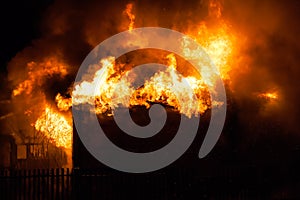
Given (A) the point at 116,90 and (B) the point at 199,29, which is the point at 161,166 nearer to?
(A) the point at 116,90

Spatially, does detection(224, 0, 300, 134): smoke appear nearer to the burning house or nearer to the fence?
the burning house

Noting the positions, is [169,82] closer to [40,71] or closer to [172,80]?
[172,80]

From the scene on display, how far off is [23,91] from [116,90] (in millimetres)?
5941

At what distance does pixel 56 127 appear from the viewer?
2141cm

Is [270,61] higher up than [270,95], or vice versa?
[270,61]

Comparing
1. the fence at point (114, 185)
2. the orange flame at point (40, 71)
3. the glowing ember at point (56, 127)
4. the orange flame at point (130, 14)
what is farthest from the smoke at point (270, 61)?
the orange flame at point (40, 71)

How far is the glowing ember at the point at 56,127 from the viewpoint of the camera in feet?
69.7

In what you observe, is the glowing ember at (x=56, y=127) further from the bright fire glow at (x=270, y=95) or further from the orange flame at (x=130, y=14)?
the bright fire glow at (x=270, y=95)

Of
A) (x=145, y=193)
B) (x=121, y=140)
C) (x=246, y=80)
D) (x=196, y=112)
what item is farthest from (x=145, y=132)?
(x=246, y=80)

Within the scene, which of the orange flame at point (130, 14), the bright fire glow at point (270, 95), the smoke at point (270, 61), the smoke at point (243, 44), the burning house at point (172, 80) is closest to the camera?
the burning house at point (172, 80)

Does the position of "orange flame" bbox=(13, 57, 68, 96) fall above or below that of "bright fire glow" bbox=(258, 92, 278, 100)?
above

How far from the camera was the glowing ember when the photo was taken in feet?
69.7

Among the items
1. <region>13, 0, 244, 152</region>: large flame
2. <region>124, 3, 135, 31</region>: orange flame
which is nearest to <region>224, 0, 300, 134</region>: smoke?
<region>13, 0, 244, 152</region>: large flame

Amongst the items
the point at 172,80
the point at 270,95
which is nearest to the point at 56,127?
the point at 172,80
